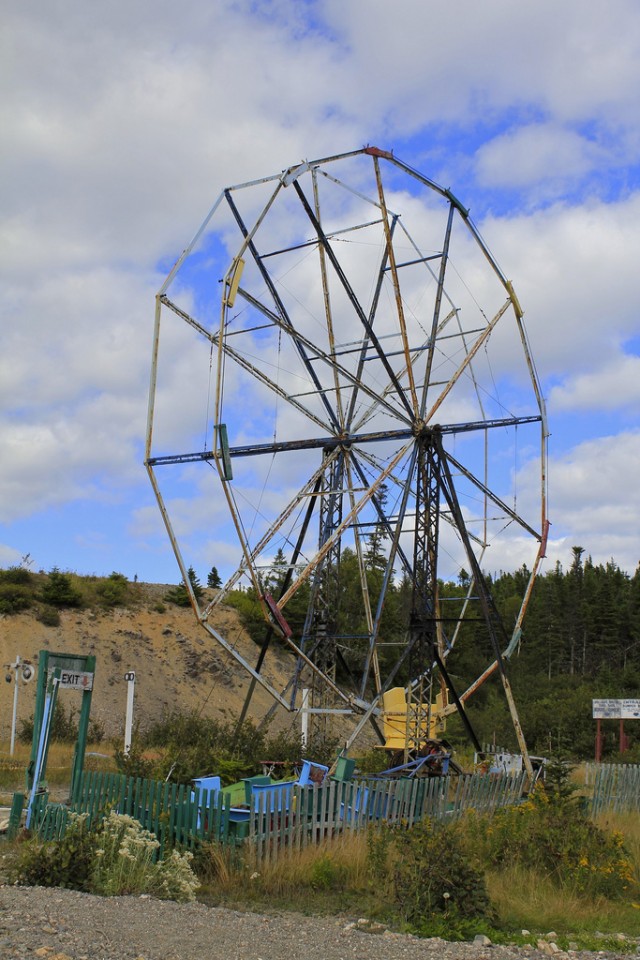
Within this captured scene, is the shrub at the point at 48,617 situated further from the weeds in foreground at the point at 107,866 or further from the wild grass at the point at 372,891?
the weeds in foreground at the point at 107,866

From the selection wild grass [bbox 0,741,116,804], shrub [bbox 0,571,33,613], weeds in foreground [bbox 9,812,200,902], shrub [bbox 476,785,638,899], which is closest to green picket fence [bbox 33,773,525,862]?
weeds in foreground [bbox 9,812,200,902]

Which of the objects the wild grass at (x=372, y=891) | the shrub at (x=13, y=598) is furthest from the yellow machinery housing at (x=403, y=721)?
the shrub at (x=13, y=598)

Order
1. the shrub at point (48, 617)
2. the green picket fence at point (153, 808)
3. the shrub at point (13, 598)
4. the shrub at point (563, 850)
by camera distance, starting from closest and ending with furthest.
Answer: the shrub at point (563, 850), the green picket fence at point (153, 808), the shrub at point (13, 598), the shrub at point (48, 617)

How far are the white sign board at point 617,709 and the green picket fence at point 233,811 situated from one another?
40.7 feet

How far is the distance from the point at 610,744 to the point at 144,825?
3044 cm

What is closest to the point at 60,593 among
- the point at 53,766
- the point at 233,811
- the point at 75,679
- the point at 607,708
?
the point at 53,766

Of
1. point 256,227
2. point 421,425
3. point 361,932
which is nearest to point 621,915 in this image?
point 361,932

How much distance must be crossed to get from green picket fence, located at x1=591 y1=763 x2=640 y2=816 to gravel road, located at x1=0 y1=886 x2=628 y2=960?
376 inches

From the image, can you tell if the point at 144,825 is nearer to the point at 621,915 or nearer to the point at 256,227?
the point at 621,915

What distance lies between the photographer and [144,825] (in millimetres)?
11281

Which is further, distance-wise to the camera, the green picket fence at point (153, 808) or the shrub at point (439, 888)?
the green picket fence at point (153, 808)

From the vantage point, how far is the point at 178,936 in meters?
7.59

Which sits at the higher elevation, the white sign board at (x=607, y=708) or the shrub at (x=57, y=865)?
the white sign board at (x=607, y=708)

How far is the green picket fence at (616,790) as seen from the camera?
672 inches
